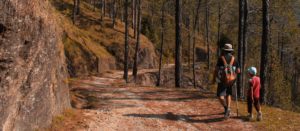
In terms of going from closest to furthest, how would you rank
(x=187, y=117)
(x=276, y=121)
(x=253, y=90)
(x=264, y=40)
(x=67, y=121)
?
(x=67, y=121) → (x=253, y=90) → (x=276, y=121) → (x=187, y=117) → (x=264, y=40)

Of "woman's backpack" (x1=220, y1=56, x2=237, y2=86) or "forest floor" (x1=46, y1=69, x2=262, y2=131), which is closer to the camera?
"forest floor" (x1=46, y1=69, x2=262, y2=131)

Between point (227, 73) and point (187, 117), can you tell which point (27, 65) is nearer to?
point (187, 117)

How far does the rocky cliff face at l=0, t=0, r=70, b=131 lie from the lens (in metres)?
7.25

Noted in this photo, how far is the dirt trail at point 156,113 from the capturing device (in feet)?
37.6

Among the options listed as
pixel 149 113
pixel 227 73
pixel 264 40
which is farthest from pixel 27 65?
pixel 264 40

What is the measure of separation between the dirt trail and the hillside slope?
13.4 meters

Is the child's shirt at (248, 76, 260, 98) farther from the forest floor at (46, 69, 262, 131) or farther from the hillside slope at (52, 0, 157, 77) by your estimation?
the hillside slope at (52, 0, 157, 77)

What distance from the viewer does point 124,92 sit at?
18922 millimetres

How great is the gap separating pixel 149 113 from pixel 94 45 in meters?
34.1

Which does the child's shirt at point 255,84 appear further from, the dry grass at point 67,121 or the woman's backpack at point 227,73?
the dry grass at point 67,121

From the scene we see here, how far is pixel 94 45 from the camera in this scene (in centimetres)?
4638

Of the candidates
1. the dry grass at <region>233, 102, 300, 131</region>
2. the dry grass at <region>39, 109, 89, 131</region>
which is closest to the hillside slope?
the dry grass at <region>39, 109, 89, 131</region>

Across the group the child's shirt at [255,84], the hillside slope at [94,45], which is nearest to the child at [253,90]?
the child's shirt at [255,84]

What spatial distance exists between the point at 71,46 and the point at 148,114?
2700 cm
